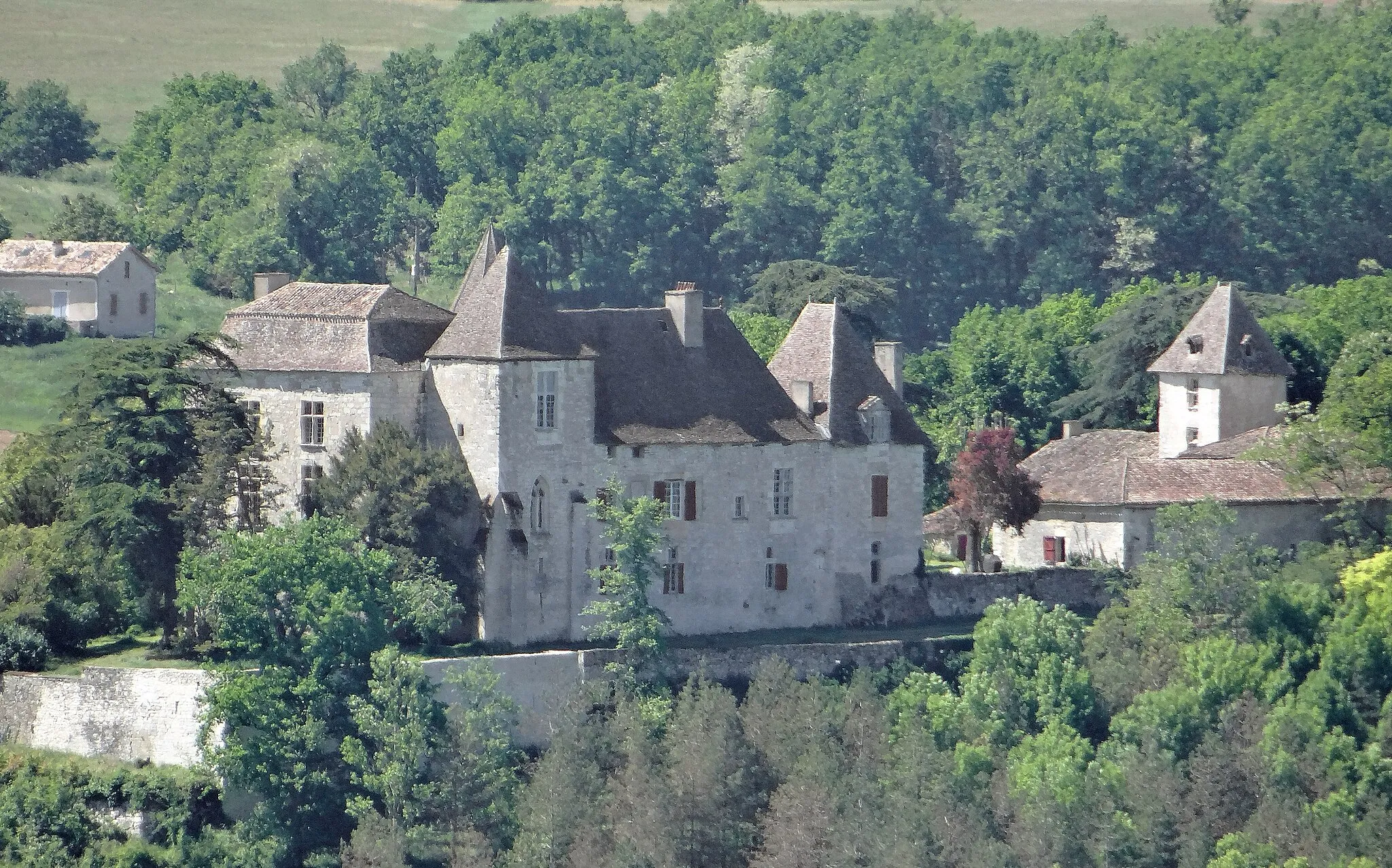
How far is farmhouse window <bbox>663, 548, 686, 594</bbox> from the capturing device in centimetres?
6725

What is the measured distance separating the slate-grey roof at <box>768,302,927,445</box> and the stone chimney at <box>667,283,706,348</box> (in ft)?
7.87

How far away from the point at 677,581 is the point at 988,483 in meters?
9.19

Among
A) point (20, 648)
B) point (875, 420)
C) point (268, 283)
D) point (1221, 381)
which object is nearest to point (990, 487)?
point (875, 420)

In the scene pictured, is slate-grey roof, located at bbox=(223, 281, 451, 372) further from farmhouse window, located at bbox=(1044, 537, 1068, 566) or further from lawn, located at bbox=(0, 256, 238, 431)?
farmhouse window, located at bbox=(1044, 537, 1068, 566)

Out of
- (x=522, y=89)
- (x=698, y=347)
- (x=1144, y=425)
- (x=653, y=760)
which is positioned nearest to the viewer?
(x=653, y=760)

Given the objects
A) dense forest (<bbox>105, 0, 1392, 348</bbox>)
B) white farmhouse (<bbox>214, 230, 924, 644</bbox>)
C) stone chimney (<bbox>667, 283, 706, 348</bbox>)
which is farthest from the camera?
dense forest (<bbox>105, 0, 1392, 348</bbox>)

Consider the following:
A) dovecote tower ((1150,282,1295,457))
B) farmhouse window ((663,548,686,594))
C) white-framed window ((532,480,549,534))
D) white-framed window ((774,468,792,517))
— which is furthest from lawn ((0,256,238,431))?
dovecote tower ((1150,282,1295,457))

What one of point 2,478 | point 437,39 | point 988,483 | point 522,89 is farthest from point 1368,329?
point 437,39

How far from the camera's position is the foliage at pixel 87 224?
101m

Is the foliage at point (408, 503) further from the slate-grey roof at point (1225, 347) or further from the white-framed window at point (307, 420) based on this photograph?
the slate-grey roof at point (1225, 347)

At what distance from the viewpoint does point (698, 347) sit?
69.8m

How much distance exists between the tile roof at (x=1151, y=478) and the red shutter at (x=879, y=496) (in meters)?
5.82

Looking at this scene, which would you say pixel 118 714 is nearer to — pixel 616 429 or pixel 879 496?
pixel 616 429

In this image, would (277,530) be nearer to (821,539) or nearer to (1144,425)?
(821,539)
